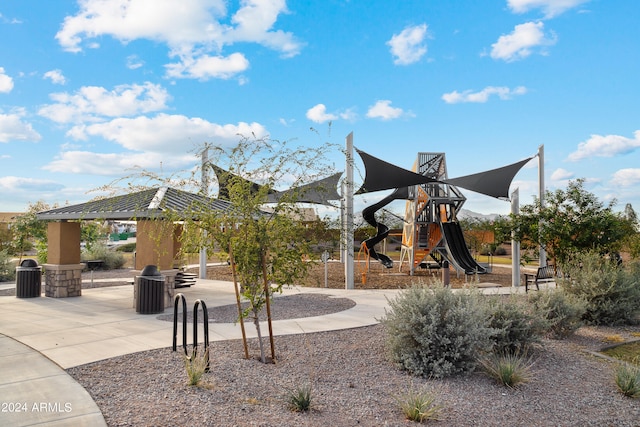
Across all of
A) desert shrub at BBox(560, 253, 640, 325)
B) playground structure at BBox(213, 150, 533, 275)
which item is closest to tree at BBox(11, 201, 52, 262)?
playground structure at BBox(213, 150, 533, 275)

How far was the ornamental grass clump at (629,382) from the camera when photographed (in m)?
5.63

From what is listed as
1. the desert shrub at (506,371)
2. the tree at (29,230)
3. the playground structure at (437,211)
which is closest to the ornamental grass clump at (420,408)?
the desert shrub at (506,371)

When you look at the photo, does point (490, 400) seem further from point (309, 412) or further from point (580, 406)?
point (309, 412)

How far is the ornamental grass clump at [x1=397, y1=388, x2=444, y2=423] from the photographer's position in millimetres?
4547

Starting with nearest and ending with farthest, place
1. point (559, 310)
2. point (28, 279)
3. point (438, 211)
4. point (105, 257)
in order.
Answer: point (559, 310)
point (28, 279)
point (438, 211)
point (105, 257)

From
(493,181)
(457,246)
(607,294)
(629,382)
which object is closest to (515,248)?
(493,181)

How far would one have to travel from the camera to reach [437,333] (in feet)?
20.1

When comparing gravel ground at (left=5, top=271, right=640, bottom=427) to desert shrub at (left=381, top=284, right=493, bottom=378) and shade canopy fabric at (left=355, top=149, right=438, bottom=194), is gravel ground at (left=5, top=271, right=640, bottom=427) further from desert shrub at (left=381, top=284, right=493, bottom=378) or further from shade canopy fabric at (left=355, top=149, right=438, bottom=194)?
shade canopy fabric at (left=355, top=149, right=438, bottom=194)

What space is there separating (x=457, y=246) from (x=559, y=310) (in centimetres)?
1058

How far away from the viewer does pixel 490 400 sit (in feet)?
17.2

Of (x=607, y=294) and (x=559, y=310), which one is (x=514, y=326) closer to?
(x=559, y=310)

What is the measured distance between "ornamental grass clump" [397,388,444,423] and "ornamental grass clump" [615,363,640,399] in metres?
2.58

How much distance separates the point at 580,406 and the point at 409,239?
570 inches

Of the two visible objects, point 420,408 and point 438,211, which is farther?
point 438,211
